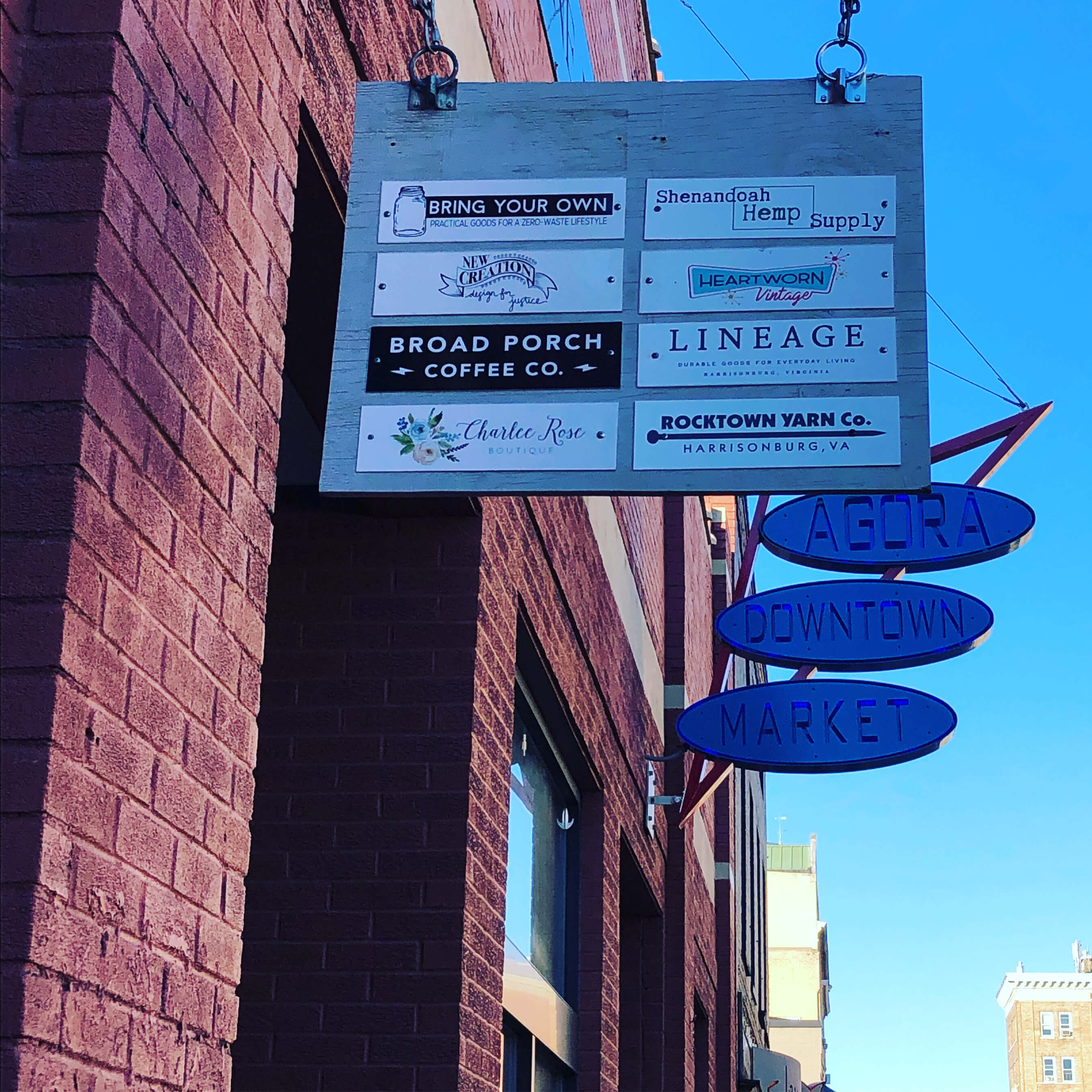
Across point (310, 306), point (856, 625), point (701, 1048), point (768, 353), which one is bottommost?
point (701, 1048)

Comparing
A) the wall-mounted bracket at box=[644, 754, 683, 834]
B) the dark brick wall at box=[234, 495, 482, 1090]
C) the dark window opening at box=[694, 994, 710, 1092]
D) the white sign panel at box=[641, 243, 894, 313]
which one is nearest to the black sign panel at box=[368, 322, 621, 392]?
the white sign panel at box=[641, 243, 894, 313]

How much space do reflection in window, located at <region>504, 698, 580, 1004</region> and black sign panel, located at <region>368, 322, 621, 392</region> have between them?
9.46ft

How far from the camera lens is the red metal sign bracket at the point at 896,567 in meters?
9.77

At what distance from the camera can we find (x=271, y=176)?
345cm

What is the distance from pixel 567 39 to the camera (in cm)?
798

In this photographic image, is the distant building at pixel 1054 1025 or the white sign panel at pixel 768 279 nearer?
the white sign panel at pixel 768 279

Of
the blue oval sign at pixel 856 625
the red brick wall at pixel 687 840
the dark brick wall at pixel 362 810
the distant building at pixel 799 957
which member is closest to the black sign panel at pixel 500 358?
the dark brick wall at pixel 362 810

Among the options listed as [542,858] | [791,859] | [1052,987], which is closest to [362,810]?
[542,858]

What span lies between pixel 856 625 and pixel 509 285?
230 inches

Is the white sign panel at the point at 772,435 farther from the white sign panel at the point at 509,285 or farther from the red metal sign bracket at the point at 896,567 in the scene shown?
the red metal sign bracket at the point at 896,567

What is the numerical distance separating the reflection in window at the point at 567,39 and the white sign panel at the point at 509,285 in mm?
3667

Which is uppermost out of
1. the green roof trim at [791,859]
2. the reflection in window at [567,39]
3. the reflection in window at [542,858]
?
the green roof trim at [791,859]

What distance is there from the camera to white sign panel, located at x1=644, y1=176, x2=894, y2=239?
3.77 meters

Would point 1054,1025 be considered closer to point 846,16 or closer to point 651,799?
point 651,799
